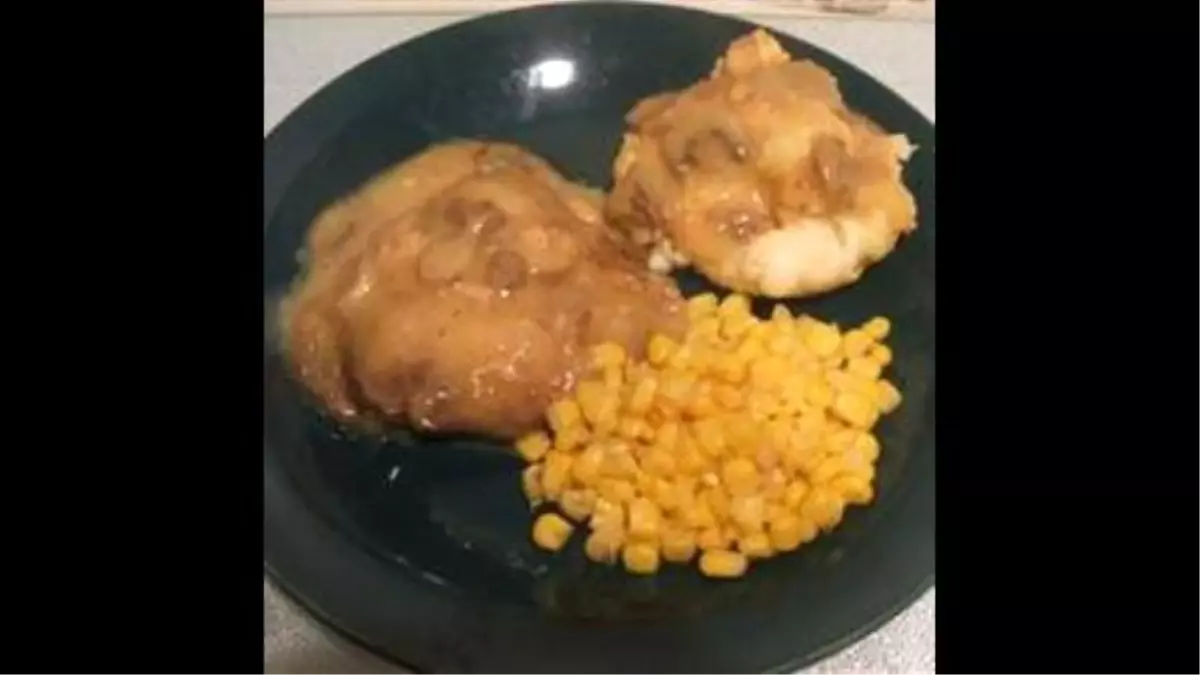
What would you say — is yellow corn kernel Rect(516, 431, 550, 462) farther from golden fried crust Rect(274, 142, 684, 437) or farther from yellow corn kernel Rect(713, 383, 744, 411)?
yellow corn kernel Rect(713, 383, 744, 411)

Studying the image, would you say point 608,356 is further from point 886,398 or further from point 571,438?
point 886,398

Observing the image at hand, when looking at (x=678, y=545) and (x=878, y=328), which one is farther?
(x=878, y=328)

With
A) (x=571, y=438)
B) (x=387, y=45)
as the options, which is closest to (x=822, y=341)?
(x=571, y=438)

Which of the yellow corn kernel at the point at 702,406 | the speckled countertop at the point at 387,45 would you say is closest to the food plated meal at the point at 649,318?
the yellow corn kernel at the point at 702,406

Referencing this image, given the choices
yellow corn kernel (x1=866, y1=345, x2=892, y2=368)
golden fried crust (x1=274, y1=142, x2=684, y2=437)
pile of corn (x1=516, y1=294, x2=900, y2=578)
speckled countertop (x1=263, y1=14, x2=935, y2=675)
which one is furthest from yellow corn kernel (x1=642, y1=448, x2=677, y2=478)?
speckled countertop (x1=263, y1=14, x2=935, y2=675)

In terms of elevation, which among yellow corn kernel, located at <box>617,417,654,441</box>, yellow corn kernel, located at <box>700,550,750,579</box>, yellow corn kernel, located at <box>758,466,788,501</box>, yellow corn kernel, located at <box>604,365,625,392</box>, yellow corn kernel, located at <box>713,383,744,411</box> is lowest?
yellow corn kernel, located at <box>700,550,750,579</box>

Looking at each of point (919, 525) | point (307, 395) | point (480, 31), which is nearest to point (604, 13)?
point (480, 31)

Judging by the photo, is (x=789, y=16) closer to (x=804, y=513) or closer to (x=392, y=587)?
(x=804, y=513)
